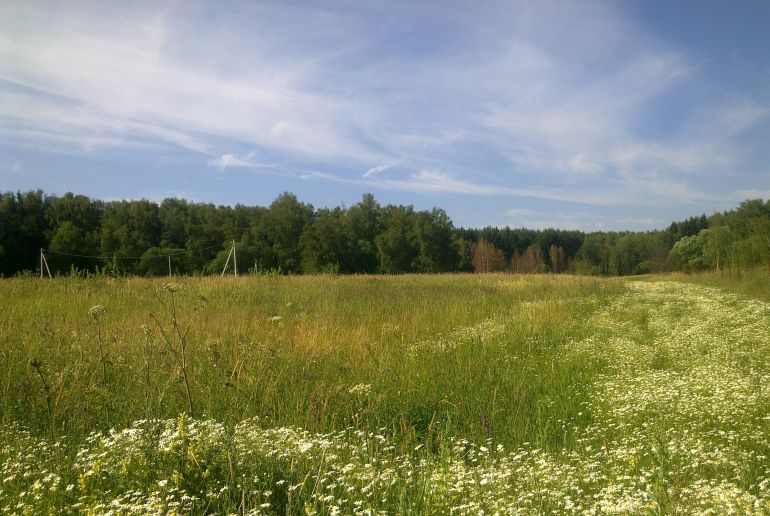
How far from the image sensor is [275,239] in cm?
6738

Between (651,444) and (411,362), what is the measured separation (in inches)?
153

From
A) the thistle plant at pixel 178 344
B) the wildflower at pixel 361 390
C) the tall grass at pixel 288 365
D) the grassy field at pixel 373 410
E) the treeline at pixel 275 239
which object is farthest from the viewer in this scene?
the treeline at pixel 275 239

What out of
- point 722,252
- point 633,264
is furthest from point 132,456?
point 633,264

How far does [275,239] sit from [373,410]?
213ft

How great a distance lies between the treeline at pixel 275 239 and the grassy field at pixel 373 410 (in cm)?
2642

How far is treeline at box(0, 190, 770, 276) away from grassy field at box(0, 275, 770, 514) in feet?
86.7

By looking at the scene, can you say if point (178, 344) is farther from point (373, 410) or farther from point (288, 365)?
point (373, 410)

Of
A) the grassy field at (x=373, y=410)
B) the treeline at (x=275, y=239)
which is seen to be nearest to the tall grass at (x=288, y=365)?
the grassy field at (x=373, y=410)

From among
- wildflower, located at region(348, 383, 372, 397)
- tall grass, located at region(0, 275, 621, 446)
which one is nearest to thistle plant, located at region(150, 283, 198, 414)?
tall grass, located at region(0, 275, 621, 446)

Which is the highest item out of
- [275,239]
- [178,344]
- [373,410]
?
[275,239]

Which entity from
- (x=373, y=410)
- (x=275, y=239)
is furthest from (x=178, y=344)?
(x=275, y=239)

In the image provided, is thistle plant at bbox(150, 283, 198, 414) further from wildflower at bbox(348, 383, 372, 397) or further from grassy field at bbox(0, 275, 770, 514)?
wildflower at bbox(348, 383, 372, 397)

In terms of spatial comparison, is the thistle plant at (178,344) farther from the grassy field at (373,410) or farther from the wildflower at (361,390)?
the wildflower at (361,390)

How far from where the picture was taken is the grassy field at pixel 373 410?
2605 mm
